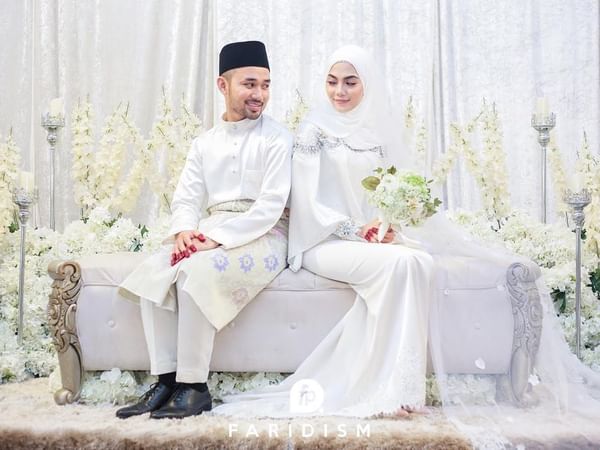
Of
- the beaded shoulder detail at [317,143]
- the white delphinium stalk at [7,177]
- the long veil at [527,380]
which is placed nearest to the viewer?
the long veil at [527,380]

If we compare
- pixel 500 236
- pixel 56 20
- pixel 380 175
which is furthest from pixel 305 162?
pixel 56 20

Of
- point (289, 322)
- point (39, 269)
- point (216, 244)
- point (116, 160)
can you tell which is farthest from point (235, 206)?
point (39, 269)

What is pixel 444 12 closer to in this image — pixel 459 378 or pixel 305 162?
A: pixel 305 162

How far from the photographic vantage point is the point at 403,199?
9.67ft

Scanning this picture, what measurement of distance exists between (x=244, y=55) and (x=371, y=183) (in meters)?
0.87

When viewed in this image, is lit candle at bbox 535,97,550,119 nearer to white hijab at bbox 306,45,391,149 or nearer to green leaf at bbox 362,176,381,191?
white hijab at bbox 306,45,391,149

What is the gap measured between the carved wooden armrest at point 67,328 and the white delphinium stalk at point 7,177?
128cm

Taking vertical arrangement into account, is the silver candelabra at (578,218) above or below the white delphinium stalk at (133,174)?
below

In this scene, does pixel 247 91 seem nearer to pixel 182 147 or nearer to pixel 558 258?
pixel 182 147

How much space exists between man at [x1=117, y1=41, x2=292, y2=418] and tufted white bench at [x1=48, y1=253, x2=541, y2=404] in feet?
0.42

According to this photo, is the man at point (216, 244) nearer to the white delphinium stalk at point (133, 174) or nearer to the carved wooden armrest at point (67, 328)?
the carved wooden armrest at point (67, 328)

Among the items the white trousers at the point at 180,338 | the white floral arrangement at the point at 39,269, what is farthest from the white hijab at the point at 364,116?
the white floral arrangement at the point at 39,269

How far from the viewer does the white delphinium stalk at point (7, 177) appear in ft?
13.8

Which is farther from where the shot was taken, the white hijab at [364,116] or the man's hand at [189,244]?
the white hijab at [364,116]
